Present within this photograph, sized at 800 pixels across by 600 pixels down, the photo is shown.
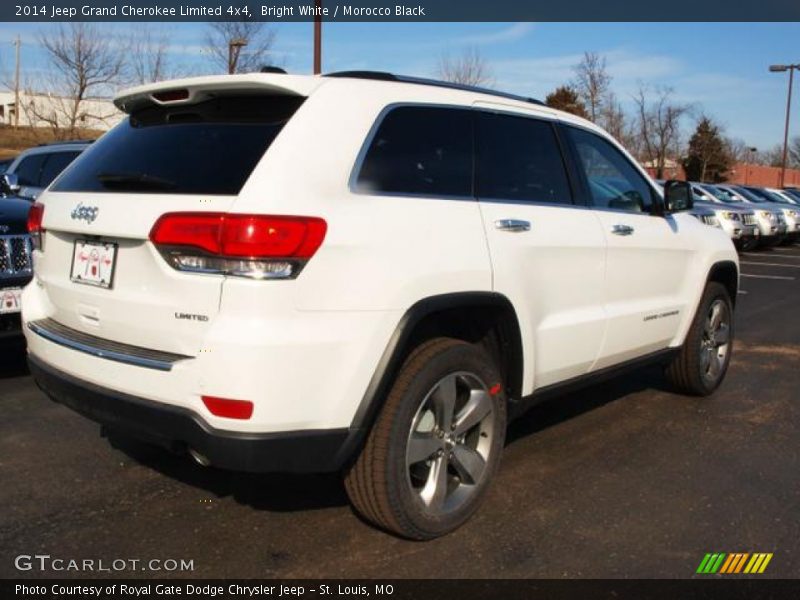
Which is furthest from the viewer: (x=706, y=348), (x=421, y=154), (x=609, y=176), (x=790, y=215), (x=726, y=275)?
(x=790, y=215)

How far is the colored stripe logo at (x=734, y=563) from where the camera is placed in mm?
2979

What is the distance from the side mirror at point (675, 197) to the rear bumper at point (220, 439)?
2.96 m

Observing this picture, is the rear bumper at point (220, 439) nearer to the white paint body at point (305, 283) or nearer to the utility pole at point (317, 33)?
the white paint body at point (305, 283)

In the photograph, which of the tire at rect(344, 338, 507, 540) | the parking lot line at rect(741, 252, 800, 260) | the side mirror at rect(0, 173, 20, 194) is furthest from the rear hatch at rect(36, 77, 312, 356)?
the parking lot line at rect(741, 252, 800, 260)

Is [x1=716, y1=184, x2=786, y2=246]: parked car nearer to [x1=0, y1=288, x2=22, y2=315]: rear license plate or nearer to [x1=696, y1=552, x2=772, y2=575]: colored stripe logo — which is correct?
[x1=696, y1=552, x2=772, y2=575]: colored stripe logo

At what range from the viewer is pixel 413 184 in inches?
120

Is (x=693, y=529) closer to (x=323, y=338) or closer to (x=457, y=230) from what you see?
(x=457, y=230)

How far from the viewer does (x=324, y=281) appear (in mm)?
2596

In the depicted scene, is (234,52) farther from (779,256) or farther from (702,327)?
(702,327)

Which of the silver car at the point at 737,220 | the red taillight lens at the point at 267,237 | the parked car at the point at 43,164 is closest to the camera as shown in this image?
the red taillight lens at the point at 267,237

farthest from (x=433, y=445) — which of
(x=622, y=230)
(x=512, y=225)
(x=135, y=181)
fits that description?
(x=622, y=230)

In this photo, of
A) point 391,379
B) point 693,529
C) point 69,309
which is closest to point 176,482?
point 69,309

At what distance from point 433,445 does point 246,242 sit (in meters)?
1.16

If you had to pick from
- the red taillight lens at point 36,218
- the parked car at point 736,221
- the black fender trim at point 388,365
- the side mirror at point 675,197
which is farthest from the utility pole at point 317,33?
the black fender trim at point 388,365
